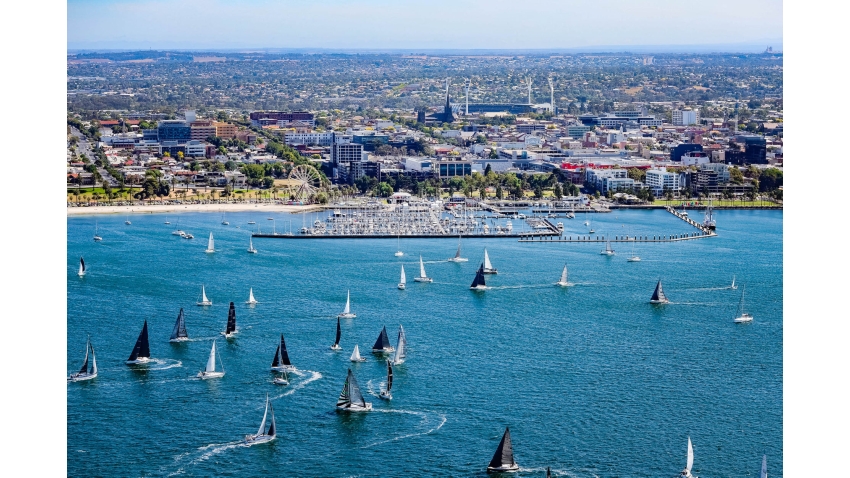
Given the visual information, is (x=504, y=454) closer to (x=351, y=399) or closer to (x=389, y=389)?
(x=351, y=399)

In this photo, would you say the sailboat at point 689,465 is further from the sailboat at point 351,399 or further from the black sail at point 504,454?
the sailboat at point 351,399

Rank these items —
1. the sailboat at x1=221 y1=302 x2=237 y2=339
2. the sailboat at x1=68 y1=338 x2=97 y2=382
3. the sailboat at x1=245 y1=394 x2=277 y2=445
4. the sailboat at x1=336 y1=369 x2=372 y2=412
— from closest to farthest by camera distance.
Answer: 1. the sailboat at x1=245 y1=394 x2=277 y2=445
2. the sailboat at x1=336 y1=369 x2=372 y2=412
3. the sailboat at x1=68 y1=338 x2=97 y2=382
4. the sailboat at x1=221 y1=302 x2=237 y2=339

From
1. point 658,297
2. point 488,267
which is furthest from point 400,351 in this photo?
point 488,267

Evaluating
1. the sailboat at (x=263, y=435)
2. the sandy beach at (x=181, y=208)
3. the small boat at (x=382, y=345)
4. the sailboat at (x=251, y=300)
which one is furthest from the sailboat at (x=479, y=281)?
the sandy beach at (x=181, y=208)

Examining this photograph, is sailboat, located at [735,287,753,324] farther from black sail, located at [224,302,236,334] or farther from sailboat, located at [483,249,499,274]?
black sail, located at [224,302,236,334]

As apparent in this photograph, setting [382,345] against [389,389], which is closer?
[389,389]

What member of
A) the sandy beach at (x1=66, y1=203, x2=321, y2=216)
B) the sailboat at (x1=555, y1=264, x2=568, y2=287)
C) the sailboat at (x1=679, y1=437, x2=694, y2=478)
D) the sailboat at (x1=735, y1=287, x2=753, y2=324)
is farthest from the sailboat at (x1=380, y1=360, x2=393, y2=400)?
the sandy beach at (x1=66, y1=203, x2=321, y2=216)

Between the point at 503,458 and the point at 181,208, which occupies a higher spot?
the point at 181,208
